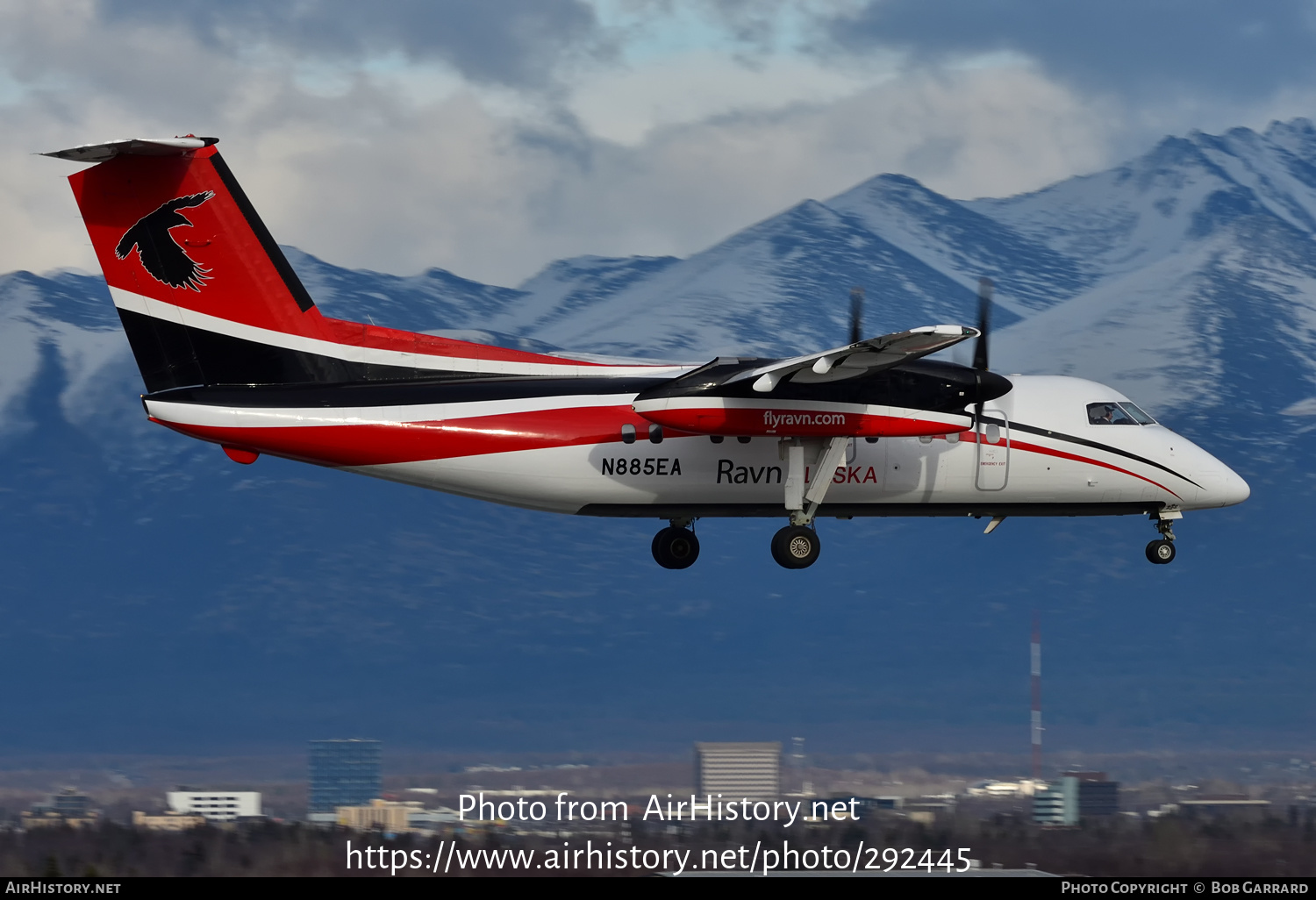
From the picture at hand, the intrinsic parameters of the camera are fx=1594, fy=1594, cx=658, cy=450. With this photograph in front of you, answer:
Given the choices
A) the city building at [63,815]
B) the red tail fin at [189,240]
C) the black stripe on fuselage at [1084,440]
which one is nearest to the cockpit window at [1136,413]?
the black stripe on fuselage at [1084,440]

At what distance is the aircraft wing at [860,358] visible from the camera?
20391 mm

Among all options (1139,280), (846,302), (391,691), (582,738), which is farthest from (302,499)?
(1139,280)

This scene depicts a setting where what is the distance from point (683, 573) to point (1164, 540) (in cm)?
8018

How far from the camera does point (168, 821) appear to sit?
22.3 m

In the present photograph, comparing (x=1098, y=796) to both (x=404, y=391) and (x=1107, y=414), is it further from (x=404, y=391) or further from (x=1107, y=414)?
(x=404, y=391)

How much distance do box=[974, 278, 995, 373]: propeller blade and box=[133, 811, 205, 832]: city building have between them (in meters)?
12.7

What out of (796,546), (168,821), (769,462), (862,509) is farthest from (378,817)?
(862,509)

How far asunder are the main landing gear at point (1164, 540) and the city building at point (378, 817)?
40.6 ft

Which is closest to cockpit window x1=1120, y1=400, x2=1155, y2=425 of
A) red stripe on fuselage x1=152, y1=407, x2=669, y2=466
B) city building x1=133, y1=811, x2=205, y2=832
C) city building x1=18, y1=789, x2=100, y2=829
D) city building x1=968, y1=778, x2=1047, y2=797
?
city building x1=968, y1=778, x2=1047, y2=797

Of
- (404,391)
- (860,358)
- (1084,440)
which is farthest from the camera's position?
(1084,440)

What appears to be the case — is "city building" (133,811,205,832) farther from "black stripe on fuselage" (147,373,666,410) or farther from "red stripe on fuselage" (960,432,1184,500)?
"red stripe on fuselage" (960,432,1184,500)

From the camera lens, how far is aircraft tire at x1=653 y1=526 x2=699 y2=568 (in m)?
25.2

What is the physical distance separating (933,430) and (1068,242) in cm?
17018
